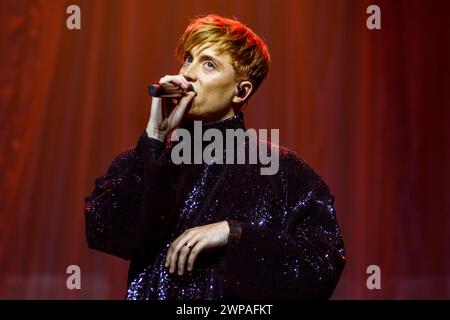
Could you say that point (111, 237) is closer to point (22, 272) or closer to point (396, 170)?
point (22, 272)

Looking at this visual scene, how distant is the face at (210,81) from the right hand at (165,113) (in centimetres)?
6

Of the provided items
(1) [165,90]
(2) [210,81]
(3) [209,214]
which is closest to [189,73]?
(2) [210,81]

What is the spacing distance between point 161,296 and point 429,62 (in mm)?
1915

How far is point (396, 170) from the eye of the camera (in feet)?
8.31

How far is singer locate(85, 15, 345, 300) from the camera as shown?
107 centimetres

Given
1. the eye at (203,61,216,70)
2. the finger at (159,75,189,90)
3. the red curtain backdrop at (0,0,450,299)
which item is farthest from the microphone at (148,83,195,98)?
the red curtain backdrop at (0,0,450,299)

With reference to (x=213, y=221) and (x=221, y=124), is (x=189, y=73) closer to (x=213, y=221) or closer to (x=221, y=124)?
(x=221, y=124)

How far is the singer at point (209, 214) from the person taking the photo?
3.52 feet

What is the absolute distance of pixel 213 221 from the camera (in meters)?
1.15

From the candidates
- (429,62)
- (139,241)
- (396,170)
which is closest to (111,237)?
(139,241)

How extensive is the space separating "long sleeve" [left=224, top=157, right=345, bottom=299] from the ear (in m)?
0.30

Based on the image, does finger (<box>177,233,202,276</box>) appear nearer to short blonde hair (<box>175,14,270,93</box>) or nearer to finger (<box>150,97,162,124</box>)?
finger (<box>150,97,162,124</box>)
